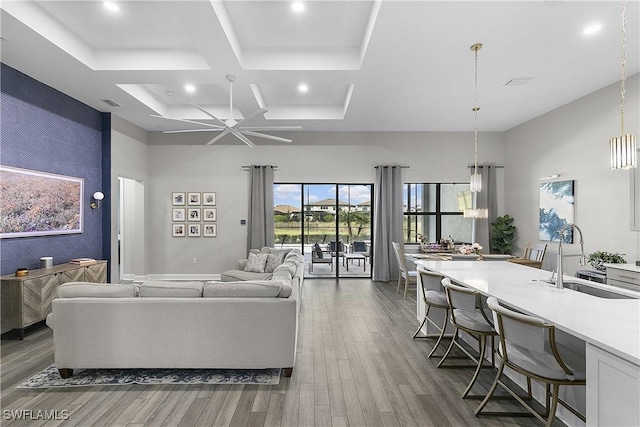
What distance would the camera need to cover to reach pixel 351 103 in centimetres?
541

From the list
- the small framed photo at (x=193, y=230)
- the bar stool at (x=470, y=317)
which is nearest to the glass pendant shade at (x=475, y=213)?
the bar stool at (x=470, y=317)

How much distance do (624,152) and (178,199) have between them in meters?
7.30

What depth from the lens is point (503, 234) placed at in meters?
6.97

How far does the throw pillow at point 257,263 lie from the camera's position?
5855 millimetres

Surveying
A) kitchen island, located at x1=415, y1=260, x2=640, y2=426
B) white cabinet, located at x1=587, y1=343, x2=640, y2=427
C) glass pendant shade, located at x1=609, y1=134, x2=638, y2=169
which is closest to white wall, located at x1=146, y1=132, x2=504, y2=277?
kitchen island, located at x1=415, y1=260, x2=640, y2=426

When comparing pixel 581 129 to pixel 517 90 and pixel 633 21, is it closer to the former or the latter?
pixel 517 90

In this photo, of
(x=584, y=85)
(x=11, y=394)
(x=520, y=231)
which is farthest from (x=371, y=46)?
(x=520, y=231)

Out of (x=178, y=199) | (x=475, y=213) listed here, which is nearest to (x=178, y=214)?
(x=178, y=199)

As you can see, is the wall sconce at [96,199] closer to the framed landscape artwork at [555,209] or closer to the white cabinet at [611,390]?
the white cabinet at [611,390]

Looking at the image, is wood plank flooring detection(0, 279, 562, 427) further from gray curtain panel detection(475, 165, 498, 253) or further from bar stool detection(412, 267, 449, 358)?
gray curtain panel detection(475, 165, 498, 253)

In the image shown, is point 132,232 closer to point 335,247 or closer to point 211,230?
point 211,230

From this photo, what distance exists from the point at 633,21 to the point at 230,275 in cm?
589

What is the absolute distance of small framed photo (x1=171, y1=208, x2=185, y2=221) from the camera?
24.0 feet

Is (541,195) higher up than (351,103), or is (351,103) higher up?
(351,103)
